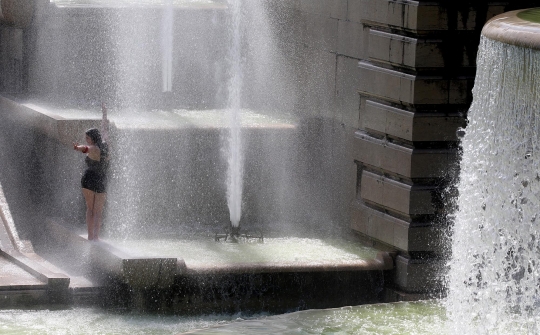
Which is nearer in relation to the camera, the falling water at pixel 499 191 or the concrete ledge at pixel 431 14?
the falling water at pixel 499 191

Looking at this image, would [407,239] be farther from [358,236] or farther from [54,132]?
[54,132]

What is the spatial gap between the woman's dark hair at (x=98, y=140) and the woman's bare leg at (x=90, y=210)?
433mm

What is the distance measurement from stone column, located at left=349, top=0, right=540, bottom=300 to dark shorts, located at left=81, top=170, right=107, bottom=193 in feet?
9.71

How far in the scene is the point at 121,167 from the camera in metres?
14.7

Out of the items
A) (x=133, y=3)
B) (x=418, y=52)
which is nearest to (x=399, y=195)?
(x=418, y=52)

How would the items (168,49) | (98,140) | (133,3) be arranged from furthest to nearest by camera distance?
(133,3)
(168,49)
(98,140)

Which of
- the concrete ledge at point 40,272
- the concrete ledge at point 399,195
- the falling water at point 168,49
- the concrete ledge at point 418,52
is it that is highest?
the concrete ledge at point 418,52

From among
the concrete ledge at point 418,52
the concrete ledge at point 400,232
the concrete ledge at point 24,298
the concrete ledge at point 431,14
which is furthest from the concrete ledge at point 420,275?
the concrete ledge at point 24,298

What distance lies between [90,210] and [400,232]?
3.29 meters

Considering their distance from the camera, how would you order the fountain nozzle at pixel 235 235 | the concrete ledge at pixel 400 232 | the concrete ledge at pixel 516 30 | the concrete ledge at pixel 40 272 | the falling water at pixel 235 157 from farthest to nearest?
1. the falling water at pixel 235 157
2. the fountain nozzle at pixel 235 235
3. the concrete ledge at pixel 400 232
4. the concrete ledge at pixel 40 272
5. the concrete ledge at pixel 516 30

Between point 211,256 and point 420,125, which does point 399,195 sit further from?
point 211,256

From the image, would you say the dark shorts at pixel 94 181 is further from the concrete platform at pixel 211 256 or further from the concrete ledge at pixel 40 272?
the concrete ledge at pixel 40 272

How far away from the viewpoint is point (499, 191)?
10.6m

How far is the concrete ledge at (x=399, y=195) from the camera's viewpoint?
13305 millimetres
